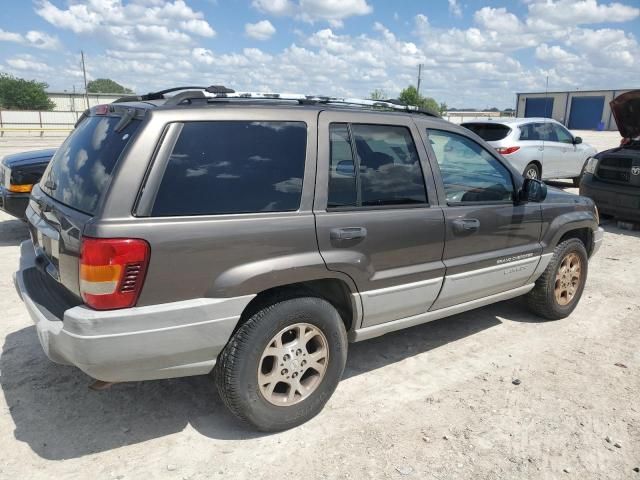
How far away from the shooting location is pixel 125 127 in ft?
8.85

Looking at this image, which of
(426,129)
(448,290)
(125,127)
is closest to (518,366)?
(448,290)


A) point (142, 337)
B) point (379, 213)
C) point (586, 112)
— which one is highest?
point (586, 112)

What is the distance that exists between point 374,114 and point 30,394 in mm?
2809

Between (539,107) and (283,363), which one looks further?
(539,107)

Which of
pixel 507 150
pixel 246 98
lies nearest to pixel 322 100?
pixel 246 98

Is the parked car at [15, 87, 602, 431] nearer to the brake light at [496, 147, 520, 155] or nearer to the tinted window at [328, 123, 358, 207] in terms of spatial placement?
the tinted window at [328, 123, 358, 207]

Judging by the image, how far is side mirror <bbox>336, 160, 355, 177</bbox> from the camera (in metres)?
3.12

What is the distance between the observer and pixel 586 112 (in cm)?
6194

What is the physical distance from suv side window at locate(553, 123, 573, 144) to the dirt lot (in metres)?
8.82

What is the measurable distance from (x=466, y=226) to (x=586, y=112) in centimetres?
6743

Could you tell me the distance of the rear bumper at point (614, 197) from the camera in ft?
26.9

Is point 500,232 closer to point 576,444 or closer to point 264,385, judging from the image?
point 576,444

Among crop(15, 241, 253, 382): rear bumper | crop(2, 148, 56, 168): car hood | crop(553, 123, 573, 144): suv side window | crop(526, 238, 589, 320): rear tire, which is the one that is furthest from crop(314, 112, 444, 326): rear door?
crop(553, 123, 573, 144): suv side window

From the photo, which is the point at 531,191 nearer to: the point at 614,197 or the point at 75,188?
the point at 75,188
